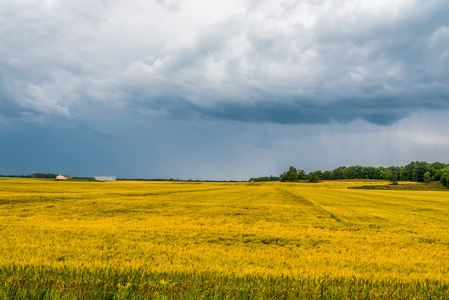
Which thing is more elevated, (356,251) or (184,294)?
(184,294)

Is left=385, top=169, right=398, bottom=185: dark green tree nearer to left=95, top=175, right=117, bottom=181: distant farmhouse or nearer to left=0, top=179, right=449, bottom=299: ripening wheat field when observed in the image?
left=0, top=179, right=449, bottom=299: ripening wheat field

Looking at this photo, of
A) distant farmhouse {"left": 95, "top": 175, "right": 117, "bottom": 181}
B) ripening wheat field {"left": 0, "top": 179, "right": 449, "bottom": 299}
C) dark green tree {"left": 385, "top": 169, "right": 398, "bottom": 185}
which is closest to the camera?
ripening wheat field {"left": 0, "top": 179, "right": 449, "bottom": 299}

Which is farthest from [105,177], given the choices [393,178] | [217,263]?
[217,263]

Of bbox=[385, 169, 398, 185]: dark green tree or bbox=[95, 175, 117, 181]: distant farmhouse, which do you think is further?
bbox=[95, 175, 117, 181]: distant farmhouse

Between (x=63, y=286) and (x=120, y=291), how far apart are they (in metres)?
1.13

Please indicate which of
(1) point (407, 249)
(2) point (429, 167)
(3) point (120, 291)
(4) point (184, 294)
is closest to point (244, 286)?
(4) point (184, 294)

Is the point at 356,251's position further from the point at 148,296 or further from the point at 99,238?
the point at 99,238

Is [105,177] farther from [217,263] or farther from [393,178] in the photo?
[217,263]

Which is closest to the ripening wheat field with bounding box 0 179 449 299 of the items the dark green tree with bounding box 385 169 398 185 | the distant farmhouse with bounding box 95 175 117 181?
the dark green tree with bounding box 385 169 398 185

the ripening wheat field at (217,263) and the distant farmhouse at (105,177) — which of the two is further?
the distant farmhouse at (105,177)

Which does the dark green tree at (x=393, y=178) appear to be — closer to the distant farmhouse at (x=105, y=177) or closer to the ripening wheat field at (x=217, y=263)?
the ripening wheat field at (x=217, y=263)

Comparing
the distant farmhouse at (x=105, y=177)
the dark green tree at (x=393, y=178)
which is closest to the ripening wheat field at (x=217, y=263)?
the dark green tree at (x=393, y=178)

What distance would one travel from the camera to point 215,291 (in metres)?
4.33

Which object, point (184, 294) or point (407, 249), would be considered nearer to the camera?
point (184, 294)
